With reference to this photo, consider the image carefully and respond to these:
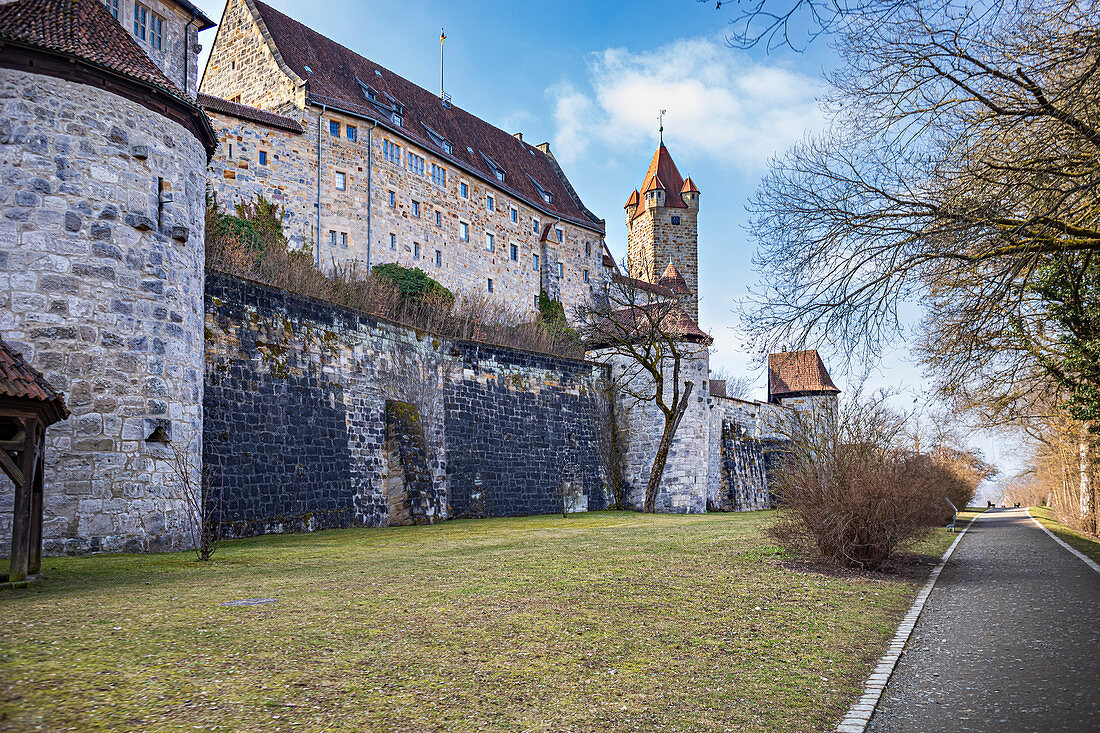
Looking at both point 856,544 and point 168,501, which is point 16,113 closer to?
point 168,501

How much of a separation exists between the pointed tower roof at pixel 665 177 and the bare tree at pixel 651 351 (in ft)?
91.9

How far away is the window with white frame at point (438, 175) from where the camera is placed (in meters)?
38.4

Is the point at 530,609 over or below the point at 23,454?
below

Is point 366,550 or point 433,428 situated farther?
point 433,428

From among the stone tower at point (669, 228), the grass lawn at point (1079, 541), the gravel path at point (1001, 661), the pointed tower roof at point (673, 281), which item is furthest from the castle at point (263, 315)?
the stone tower at point (669, 228)

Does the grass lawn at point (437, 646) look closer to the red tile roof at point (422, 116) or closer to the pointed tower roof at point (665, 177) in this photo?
the red tile roof at point (422, 116)

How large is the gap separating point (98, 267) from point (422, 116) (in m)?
31.4

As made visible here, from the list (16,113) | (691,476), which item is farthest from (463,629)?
(691,476)

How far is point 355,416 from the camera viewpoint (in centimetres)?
1903

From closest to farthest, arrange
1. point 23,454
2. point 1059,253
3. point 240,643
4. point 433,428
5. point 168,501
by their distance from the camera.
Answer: point 240,643 → point 23,454 → point 1059,253 → point 168,501 → point 433,428

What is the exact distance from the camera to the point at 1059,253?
9.16 metres

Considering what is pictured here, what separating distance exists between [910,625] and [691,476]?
2233cm

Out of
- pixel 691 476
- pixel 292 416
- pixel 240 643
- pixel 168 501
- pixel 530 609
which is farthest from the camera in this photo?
pixel 691 476

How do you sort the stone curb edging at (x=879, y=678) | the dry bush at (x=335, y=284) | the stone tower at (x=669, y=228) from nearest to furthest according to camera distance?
the stone curb edging at (x=879, y=678) → the dry bush at (x=335, y=284) → the stone tower at (x=669, y=228)
